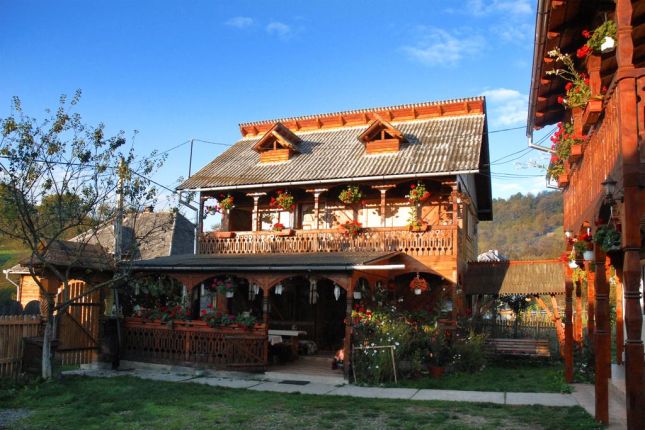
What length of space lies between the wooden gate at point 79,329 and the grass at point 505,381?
9191 mm

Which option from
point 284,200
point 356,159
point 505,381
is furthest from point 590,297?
point 284,200

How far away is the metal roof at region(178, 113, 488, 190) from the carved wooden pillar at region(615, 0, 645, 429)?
1143 centimetres

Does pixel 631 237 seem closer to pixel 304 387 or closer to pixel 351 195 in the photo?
pixel 304 387

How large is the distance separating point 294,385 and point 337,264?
324cm

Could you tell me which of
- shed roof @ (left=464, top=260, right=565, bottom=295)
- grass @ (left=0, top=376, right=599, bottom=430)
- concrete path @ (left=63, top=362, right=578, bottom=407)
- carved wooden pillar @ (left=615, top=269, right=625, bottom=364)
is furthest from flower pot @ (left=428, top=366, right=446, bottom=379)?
shed roof @ (left=464, top=260, right=565, bottom=295)

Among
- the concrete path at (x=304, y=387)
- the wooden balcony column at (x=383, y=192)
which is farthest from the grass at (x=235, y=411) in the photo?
the wooden balcony column at (x=383, y=192)

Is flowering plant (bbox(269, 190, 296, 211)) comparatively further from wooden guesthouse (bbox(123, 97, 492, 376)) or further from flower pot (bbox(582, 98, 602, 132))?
flower pot (bbox(582, 98, 602, 132))

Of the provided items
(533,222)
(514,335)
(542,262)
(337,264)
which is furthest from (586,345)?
(533,222)

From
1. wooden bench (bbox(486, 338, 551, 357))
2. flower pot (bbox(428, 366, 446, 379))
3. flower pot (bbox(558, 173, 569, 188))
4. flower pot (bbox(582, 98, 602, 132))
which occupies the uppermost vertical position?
flower pot (bbox(582, 98, 602, 132))

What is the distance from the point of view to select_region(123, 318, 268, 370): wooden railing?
49.8 ft

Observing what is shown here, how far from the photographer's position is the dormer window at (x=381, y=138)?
20516mm

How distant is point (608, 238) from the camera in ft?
23.1

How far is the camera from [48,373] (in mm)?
12742

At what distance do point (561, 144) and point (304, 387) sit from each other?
7.75m
